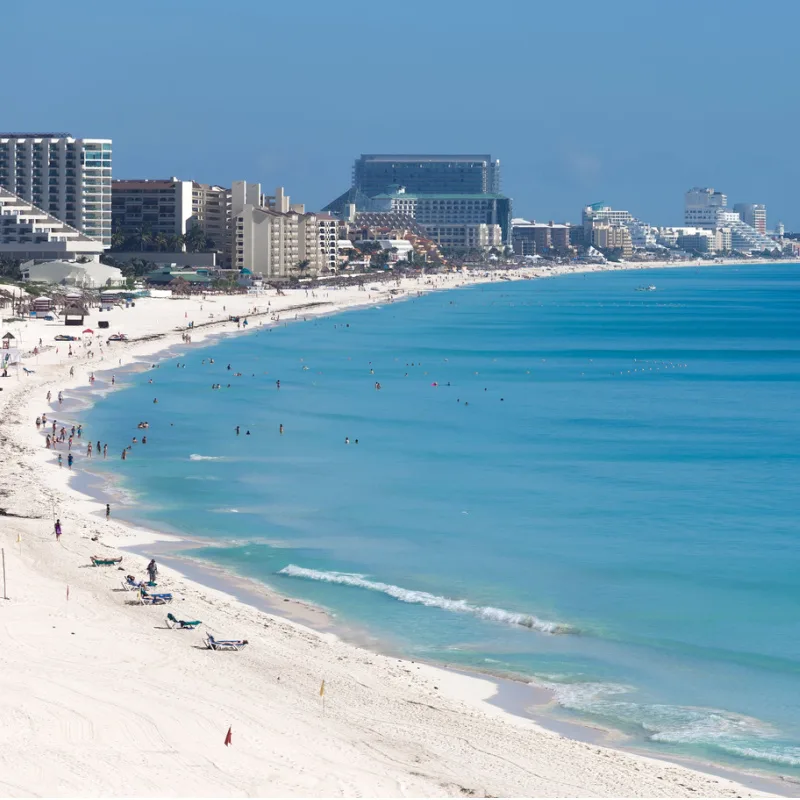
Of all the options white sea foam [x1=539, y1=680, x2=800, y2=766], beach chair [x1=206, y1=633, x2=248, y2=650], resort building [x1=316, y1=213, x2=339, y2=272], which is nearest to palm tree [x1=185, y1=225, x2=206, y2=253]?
resort building [x1=316, y1=213, x2=339, y2=272]

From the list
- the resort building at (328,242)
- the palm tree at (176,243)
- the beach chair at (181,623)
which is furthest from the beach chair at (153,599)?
the resort building at (328,242)

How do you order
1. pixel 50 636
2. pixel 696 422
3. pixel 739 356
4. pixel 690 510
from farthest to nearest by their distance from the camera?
pixel 739 356 < pixel 696 422 < pixel 690 510 < pixel 50 636

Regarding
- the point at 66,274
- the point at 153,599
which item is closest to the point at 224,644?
the point at 153,599

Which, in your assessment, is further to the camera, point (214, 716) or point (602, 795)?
point (214, 716)

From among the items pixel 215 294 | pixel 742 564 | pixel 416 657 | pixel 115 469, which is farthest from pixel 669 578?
pixel 215 294

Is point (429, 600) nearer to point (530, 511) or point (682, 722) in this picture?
point (682, 722)

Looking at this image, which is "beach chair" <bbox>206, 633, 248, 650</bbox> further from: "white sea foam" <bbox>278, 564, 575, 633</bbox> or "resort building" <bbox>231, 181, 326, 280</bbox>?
"resort building" <bbox>231, 181, 326, 280</bbox>

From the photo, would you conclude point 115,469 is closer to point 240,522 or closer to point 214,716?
point 240,522
